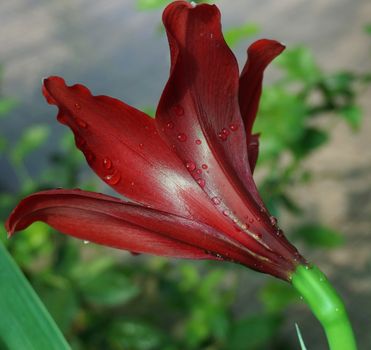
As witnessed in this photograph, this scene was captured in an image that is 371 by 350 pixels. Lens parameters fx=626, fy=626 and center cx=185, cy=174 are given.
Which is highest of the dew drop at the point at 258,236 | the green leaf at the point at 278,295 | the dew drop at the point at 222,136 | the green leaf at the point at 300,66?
the green leaf at the point at 300,66

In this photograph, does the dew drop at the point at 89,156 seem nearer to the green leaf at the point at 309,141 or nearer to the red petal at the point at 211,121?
the red petal at the point at 211,121

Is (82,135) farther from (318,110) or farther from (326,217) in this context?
(326,217)

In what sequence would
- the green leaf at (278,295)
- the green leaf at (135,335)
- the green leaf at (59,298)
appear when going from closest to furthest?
the green leaf at (59,298)
the green leaf at (135,335)
the green leaf at (278,295)

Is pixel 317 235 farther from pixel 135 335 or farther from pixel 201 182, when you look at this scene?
pixel 201 182

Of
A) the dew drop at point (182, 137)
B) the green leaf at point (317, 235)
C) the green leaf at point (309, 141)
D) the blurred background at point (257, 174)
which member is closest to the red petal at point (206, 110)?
the dew drop at point (182, 137)

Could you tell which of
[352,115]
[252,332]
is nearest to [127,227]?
[352,115]

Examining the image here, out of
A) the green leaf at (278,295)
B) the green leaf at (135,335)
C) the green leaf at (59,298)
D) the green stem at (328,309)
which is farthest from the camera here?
the green leaf at (278,295)

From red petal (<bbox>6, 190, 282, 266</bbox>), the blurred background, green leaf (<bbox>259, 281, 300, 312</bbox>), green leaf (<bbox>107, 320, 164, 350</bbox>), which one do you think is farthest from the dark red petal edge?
green leaf (<bbox>259, 281, 300, 312</bbox>)
